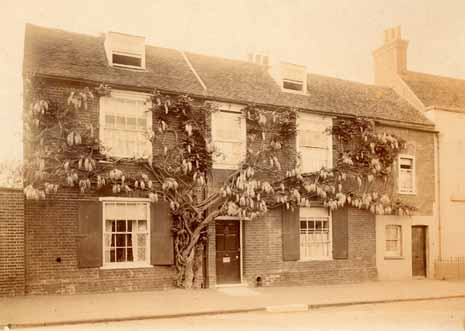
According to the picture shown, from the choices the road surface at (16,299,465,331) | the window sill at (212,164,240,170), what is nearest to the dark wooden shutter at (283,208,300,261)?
the window sill at (212,164,240,170)

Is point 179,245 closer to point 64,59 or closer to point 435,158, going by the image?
point 64,59

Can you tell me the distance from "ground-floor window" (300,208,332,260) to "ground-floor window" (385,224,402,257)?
9.40 feet

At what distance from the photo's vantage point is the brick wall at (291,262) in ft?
53.1

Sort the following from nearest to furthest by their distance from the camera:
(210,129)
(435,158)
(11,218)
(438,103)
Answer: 1. (11,218)
2. (210,129)
3. (435,158)
4. (438,103)

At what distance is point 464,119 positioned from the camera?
20.7 meters

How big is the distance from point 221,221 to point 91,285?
4.43 m

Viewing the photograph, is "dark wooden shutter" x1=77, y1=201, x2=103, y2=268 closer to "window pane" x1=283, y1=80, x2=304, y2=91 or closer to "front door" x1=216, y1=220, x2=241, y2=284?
"front door" x1=216, y1=220, x2=241, y2=284

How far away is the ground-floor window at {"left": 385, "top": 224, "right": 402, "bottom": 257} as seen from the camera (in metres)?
19.1

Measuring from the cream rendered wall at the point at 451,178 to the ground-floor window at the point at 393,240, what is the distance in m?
2.04

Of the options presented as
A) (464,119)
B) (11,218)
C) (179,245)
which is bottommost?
(179,245)

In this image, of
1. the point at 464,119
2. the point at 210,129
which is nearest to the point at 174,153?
the point at 210,129

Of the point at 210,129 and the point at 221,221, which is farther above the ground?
the point at 210,129

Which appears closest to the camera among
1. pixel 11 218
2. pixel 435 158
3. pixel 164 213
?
pixel 11 218

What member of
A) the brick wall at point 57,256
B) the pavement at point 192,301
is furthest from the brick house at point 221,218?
the pavement at point 192,301
